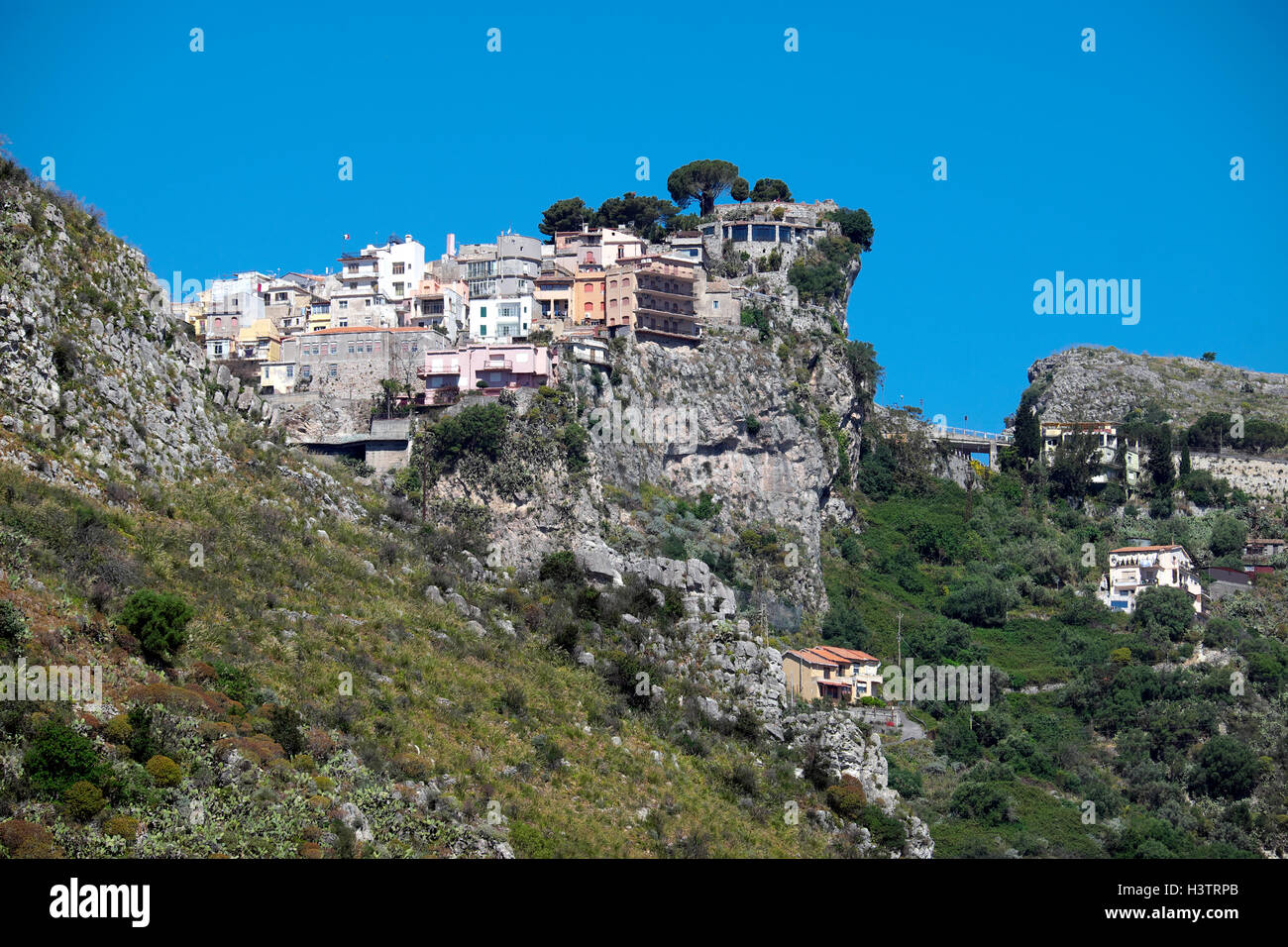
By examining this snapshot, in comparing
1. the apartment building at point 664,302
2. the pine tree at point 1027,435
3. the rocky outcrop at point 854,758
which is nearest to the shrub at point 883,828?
the rocky outcrop at point 854,758

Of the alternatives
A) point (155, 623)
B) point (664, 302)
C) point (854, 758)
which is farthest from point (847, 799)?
point (664, 302)

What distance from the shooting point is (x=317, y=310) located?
87.2 metres

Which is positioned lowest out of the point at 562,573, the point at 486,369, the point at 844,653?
the point at 844,653

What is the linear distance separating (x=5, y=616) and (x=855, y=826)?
23.5 m

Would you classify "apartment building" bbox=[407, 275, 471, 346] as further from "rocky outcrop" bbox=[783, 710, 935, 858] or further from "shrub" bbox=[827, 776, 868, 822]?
"shrub" bbox=[827, 776, 868, 822]

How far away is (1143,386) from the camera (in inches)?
4658

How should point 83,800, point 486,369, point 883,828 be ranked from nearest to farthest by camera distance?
point 83,800 → point 883,828 → point 486,369

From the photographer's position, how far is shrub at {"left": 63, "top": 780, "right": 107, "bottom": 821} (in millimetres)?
25078

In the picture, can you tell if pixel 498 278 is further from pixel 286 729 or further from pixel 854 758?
pixel 286 729

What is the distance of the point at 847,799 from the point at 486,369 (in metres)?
34.3

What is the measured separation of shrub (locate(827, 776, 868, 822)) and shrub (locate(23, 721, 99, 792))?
22720 mm

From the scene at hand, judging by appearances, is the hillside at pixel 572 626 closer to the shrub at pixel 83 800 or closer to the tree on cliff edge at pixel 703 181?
the shrub at pixel 83 800
